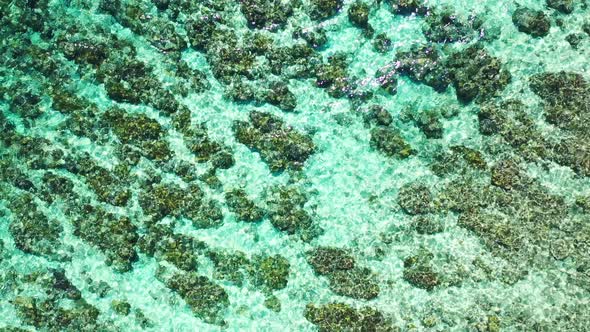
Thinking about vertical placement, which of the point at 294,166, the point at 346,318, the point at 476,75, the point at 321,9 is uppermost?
the point at 321,9

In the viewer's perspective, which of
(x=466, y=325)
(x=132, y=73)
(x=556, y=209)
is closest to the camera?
(x=466, y=325)

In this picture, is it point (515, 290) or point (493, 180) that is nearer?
point (515, 290)

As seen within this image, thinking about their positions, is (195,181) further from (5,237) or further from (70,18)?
(70,18)

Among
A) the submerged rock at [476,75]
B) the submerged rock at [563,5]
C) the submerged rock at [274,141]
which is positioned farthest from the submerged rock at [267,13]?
the submerged rock at [563,5]

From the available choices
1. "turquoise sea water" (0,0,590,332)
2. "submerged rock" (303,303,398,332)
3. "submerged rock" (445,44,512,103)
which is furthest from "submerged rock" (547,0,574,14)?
"submerged rock" (303,303,398,332)

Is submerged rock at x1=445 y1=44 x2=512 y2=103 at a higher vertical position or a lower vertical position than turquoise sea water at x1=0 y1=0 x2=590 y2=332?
higher

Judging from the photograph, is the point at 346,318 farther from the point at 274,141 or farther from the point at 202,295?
the point at 274,141

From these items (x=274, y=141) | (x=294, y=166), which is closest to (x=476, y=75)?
(x=294, y=166)

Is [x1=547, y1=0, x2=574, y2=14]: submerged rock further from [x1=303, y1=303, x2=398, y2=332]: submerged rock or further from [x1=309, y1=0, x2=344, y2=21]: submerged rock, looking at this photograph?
[x1=303, y1=303, x2=398, y2=332]: submerged rock

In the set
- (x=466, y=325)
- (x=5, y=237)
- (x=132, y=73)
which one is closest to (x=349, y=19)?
(x=132, y=73)
